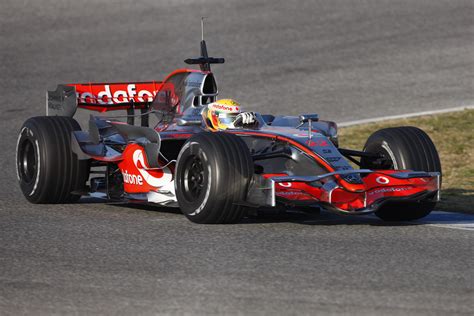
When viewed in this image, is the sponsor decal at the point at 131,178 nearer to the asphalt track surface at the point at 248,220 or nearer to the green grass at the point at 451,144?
the asphalt track surface at the point at 248,220

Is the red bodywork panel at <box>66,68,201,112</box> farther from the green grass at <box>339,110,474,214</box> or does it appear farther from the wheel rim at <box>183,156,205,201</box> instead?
the green grass at <box>339,110,474,214</box>

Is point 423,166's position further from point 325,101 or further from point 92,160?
point 325,101

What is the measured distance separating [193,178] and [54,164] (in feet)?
6.13

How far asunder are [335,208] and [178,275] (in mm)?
2062

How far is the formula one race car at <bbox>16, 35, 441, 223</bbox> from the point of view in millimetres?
9109

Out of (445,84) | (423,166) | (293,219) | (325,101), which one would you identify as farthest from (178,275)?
(445,84)

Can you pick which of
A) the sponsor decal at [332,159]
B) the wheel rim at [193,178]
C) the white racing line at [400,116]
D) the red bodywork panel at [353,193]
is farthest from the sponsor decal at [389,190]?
the white racing line at [400,116]

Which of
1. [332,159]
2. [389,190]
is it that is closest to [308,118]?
[332,159]

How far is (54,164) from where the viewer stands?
10.9 m

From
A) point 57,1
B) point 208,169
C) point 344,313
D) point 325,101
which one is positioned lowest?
point 344,313

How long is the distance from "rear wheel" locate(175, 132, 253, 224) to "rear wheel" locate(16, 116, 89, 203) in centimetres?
181

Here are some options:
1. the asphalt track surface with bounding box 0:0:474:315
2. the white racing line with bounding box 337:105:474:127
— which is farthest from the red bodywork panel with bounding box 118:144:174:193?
the white racing line with bounding box 337:105:474:127

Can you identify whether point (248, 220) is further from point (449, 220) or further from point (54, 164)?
point (54, 164)

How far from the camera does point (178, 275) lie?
7375 mm
